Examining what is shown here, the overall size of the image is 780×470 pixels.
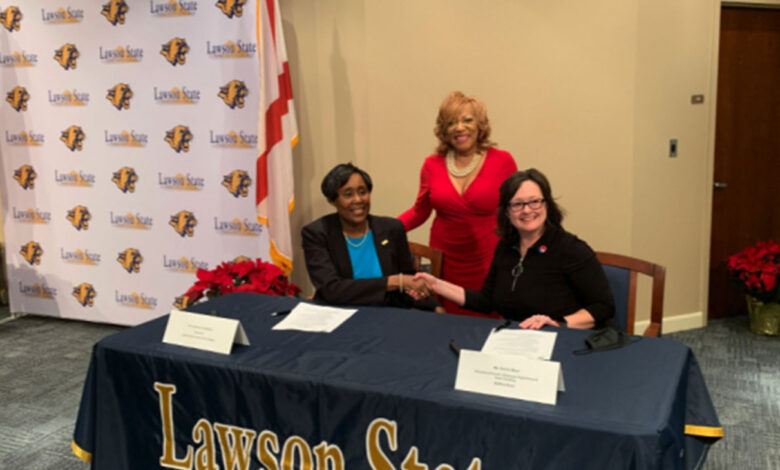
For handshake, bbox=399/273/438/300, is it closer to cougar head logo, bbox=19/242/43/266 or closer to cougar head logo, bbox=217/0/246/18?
cougar head logo, bbox=217/0/246/18

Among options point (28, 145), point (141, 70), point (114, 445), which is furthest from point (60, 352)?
point (114, 445)

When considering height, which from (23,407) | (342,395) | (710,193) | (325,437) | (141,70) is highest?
(141,70)

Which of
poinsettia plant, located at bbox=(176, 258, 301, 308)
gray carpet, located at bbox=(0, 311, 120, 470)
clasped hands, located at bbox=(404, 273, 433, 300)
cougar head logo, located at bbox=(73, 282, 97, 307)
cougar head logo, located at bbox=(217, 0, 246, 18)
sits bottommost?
gray carpet, located at bbox=(0, 311, 120, 470)

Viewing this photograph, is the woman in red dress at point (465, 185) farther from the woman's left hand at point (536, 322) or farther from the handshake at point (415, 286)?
the woman's left hand at point (536, 322)

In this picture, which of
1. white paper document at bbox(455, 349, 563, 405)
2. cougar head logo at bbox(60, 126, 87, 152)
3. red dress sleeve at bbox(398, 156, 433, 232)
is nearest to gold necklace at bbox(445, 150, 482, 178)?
red dress sleeve at bbox(398, 156, 433, 232)

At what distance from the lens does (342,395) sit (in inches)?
67.2

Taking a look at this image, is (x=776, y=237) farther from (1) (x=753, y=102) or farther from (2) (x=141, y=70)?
(2) (x=141, y=70)

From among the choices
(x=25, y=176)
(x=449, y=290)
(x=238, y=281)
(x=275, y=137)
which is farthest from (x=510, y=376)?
(x=25, y=176)

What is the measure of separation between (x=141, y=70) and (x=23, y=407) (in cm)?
209

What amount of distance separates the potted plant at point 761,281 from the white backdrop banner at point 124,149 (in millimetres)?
2960

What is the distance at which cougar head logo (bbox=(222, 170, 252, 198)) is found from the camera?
4.25 m

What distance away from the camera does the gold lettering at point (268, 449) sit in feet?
5.96

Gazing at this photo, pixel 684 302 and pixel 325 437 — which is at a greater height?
pixel 325 437

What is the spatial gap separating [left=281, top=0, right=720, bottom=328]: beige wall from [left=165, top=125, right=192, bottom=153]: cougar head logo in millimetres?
709
